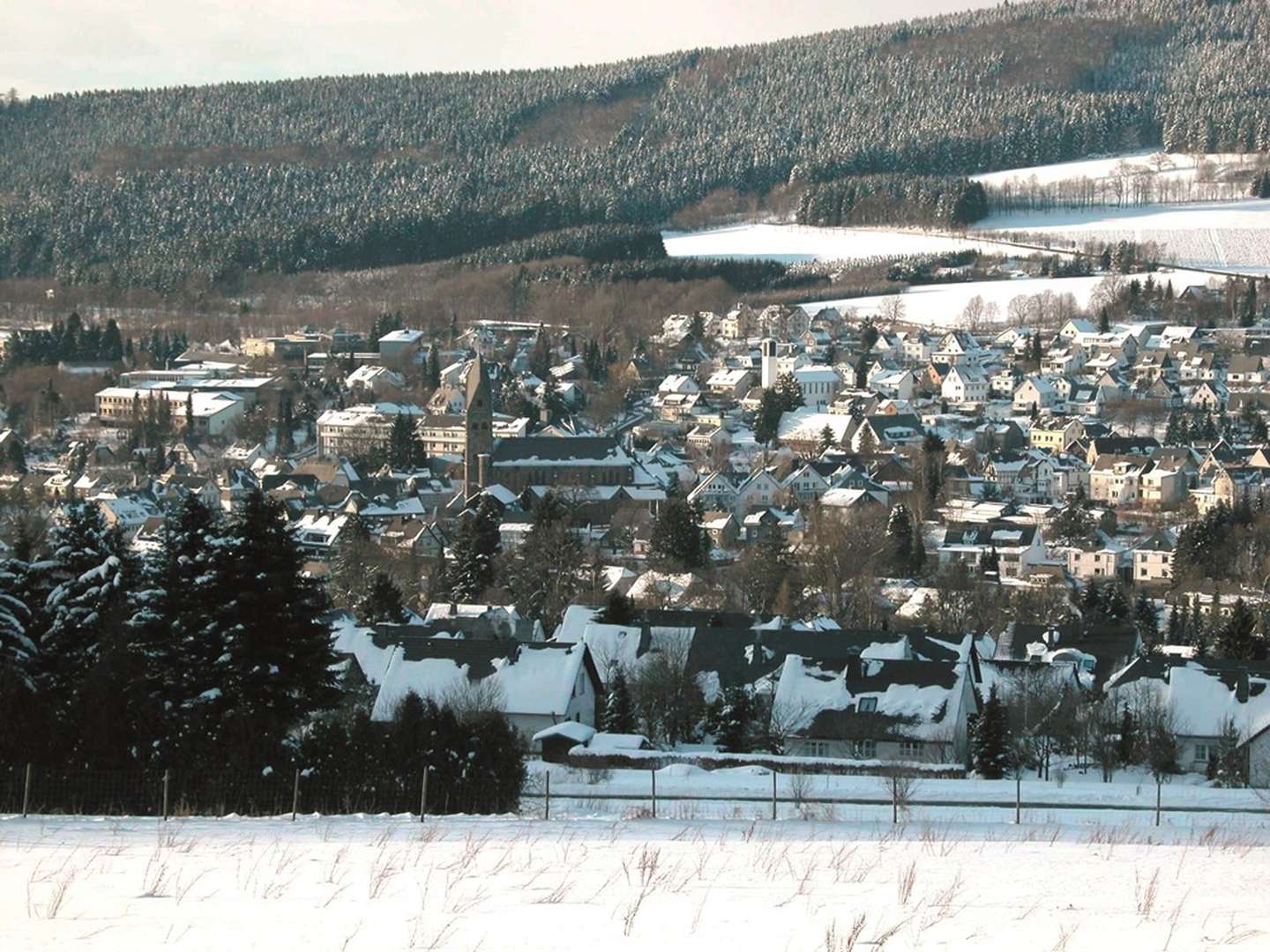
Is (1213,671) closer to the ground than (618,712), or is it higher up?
higher up

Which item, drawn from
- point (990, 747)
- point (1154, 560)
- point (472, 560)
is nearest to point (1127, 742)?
point (990, 747)

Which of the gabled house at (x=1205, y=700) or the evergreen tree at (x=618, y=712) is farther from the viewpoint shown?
the evergreen tree at (x=618, y=712)

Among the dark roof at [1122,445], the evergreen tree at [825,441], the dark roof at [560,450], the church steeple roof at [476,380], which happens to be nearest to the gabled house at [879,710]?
the dark roof at [560,450]

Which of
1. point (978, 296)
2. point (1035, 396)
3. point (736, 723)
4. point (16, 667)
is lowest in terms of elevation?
point (736, 723)

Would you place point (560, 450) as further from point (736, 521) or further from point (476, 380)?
point (736, 521)

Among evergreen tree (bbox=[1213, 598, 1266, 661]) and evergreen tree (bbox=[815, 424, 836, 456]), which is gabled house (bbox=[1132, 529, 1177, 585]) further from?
evergreen tree (bbox=[815, 424, 836, 456])

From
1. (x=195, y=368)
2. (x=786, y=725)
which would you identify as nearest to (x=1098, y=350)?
(x=195, y=368)

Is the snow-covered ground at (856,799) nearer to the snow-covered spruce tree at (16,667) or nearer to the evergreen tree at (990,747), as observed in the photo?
the evergreen tree at (990,747)

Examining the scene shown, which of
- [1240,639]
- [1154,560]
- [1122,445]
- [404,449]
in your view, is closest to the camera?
[1240,639]
